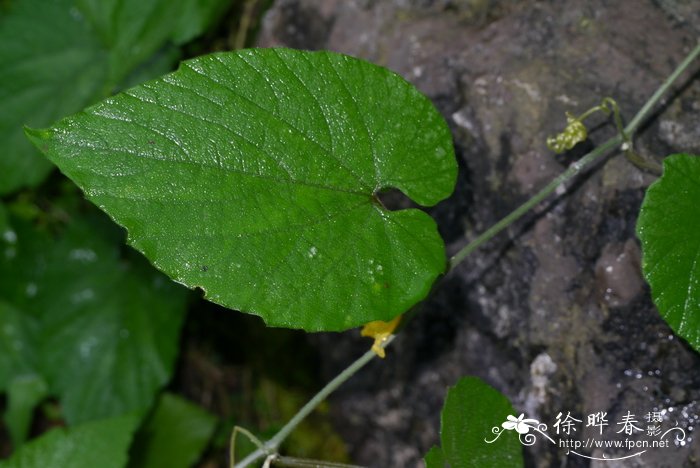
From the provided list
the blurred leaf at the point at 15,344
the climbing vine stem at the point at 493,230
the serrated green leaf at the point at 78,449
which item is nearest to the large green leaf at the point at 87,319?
the blurred leaf at the point at 15,344

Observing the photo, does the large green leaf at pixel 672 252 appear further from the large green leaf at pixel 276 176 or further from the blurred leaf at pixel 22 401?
the blurred leaf at pixel 22 401

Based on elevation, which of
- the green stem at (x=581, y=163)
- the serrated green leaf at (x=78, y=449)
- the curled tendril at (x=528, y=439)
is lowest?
the serrated green leaf at (x=78, y=449)

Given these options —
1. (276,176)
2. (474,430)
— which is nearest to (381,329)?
(474,430)

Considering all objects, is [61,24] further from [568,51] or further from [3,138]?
[568,51]

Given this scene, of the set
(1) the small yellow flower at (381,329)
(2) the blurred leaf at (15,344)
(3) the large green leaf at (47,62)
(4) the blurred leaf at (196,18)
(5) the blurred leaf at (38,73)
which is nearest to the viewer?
(1) the small yellow flower at (381,329)

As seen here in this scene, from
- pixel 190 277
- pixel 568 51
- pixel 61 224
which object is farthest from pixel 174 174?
pixel 61 224

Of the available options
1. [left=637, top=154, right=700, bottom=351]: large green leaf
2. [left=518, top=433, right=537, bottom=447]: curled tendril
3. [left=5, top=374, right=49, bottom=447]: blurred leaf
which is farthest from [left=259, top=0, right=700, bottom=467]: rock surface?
[left=5, top=374, right=49, bottom=447]: blurred leaf

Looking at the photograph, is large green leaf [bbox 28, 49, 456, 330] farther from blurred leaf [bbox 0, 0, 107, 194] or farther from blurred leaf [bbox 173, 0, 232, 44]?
blurred leaf [bbox 0, 0, 107, 194]
